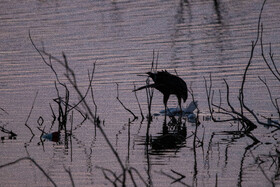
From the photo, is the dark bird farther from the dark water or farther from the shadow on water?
the shadow on water

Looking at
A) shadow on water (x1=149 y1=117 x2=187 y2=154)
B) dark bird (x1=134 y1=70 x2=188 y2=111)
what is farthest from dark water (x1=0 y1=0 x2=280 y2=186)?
dark bird (x1=134 y1=70 x2=188 y2=111)

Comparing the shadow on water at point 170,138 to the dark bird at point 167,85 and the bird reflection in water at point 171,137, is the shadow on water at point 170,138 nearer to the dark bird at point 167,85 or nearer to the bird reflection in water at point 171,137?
the bird reflection in water at point 171,137

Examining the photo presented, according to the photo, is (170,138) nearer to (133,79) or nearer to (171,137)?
(171,137)

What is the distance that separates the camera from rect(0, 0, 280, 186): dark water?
831 centimetres

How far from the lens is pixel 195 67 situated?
52.0ft

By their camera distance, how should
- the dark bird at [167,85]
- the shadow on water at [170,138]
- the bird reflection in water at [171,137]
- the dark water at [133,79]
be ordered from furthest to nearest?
the dark bird at [167,85] < the bird reflection in water at [171,137] < the shadow on water at [170,138] < the dark water at [133,79]

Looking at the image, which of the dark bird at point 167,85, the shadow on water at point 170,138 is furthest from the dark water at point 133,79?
the dark bird at point 167,85

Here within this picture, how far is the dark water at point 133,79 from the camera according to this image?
8312mm

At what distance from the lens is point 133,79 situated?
14961mm

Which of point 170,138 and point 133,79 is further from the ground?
point 133,79

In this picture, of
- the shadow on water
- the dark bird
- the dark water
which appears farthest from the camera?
the dark bird

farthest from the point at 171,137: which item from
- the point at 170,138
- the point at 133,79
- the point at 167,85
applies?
the point at 133,79

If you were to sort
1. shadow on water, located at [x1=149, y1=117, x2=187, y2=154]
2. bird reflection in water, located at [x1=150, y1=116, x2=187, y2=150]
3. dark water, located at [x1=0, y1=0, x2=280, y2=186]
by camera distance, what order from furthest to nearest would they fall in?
1. bird reflection in water, located at [x1=150, y1=116, x2=187, y2=150]
2. shadow on water, located at [x1=149, y1=117, x2=187, y2=154]
3. dark water, located at [x1=0, y1=0, x2=280, y2=186]

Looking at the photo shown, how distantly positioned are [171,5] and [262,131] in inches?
711
